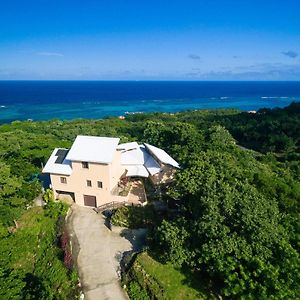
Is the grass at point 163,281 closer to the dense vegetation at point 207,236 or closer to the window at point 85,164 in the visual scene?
the dense vegetation at point 207,236

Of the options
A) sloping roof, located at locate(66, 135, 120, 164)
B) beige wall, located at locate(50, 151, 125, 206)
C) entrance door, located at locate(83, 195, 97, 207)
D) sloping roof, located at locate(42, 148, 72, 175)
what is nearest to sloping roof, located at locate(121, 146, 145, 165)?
beige wall, located at locate(50, 151, 125, 206)

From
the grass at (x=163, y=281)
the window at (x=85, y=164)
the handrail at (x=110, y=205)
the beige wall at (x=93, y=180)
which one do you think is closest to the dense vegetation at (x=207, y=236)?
the grass at (x=163, y=281)

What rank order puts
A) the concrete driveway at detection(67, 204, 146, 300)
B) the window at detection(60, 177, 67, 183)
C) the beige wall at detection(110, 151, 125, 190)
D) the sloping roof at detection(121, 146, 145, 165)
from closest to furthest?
the concrete driveway at detection(67, 204, 146, 300)
the beige wall at detection(110, 151, 125, 190)
the window at detection(60, 177, 67, 183)
the sloping roof at detection(121, 146, 145, 165)

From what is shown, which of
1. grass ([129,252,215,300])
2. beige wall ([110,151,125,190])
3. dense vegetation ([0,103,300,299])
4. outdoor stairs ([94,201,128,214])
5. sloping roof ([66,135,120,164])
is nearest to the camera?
dense vegetation ([0,103,300,299])

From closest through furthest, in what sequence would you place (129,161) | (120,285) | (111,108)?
1. (120,285)
2. (129,161)
3. (111,108)

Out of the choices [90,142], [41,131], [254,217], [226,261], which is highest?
[90,142]

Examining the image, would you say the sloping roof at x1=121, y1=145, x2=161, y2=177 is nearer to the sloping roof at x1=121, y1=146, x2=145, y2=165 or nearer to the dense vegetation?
the sloping roof at x1=121, y1=146, x2=145, y2=165

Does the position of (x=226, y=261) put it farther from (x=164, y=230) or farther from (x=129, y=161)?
(x=129, y=161)

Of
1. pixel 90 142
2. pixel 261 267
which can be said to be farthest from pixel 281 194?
pixel 90 142
